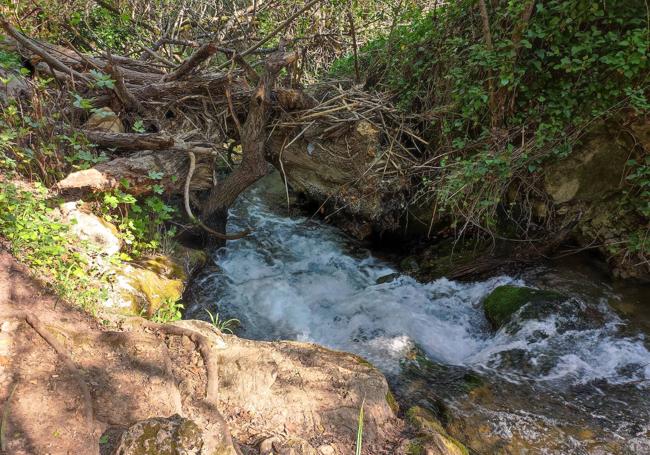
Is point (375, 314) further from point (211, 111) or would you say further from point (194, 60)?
point (194, 60)

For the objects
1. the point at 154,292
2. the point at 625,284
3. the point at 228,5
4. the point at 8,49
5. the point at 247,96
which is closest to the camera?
the point at 154,292

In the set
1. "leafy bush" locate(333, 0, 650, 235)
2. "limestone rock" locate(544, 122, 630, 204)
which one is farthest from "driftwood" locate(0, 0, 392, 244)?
"limestone rock" locate(544, 122, 630, 204)

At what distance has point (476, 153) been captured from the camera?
4.68m

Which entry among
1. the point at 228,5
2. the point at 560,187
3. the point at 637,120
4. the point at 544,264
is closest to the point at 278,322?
the point at 544,264

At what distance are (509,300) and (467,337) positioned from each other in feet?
2.04

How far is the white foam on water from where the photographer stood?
3725 mm

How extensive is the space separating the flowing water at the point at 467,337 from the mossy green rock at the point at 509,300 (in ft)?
0.35

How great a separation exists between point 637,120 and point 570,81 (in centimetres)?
74

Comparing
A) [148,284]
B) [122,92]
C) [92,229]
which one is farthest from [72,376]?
[122,92]

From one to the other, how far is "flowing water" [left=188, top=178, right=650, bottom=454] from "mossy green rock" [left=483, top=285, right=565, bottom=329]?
105mm

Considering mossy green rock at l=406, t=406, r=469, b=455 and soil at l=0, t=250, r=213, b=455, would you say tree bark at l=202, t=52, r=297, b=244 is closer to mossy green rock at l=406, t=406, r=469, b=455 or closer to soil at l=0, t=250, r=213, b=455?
soil at l=0, t=250, r=213, b=455

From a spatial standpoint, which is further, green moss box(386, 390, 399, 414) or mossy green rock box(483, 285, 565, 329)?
mossy green rock box(483, 285, 565, 329)

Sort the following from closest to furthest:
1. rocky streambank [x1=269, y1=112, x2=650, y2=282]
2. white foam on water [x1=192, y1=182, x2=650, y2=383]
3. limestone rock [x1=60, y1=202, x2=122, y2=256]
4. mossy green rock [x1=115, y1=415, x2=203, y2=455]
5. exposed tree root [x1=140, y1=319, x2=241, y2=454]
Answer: mossy green rock [x1=115, y1=415, x2=203, y2=455] → exposed tree root [x1=140, y1=319, x2=241, y2=454] → limestone rock [x1=60, y1=202, x2=122, y2=256] → white foam on water [x1=192, y1=182, x2=650, y2=383] → rocky streambank [x1=269, y1=112, x2=650, y2=282]

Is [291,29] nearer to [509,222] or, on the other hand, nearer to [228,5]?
[228,5]
